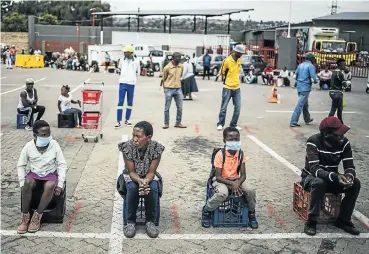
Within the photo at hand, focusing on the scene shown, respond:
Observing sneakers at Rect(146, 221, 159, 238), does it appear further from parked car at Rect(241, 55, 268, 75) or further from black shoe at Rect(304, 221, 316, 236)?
parked car at Rect(241, 55, 268, 75)

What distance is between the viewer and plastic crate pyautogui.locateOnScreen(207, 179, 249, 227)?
5.68 meters

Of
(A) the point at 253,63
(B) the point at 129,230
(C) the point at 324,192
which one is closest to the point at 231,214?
(C) the point at 324,192

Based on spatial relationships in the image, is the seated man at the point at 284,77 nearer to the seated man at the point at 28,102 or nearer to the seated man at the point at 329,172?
the seated man at the point at 28,102

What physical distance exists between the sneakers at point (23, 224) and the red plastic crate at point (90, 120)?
16.6 ft

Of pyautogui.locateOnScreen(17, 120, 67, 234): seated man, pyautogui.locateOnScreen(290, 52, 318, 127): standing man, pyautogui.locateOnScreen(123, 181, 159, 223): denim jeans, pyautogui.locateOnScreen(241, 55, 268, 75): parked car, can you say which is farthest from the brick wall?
pyautogui.locateOnScreen(123, 181, 159, 223): denim jeans

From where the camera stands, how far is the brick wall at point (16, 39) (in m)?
55.5

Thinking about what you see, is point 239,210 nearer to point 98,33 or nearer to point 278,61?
point 278,61

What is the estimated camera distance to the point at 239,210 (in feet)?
18.7

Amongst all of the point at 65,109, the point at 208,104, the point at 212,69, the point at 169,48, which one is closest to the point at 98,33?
the point at 169,48

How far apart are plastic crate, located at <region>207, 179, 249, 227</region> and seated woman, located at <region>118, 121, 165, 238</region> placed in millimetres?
726

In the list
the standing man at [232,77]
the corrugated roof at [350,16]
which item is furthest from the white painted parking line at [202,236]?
the corrugated roof at [350,16]

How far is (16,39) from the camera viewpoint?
184ft

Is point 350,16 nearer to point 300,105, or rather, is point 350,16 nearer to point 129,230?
point 300,105

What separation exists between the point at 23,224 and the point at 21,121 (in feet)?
21.6
